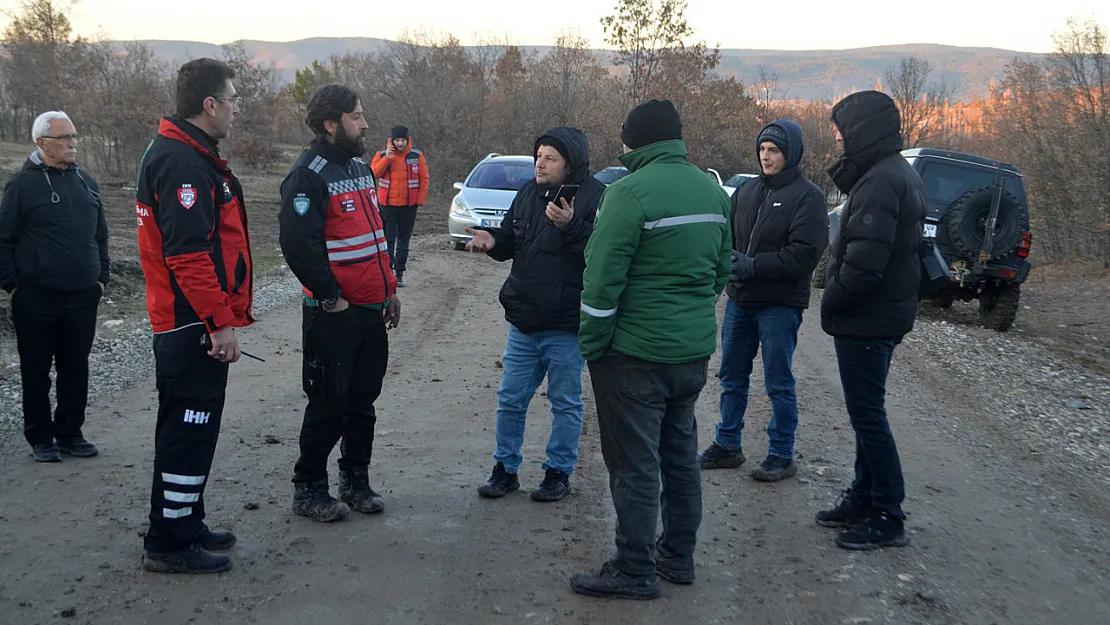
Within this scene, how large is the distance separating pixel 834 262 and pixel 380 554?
2.64 m

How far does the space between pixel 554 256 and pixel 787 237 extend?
1.49 m

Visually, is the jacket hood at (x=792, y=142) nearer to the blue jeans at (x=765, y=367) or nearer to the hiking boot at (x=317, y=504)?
the blue jeans at (x=765, y=367)

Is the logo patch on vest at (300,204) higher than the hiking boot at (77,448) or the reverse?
higher

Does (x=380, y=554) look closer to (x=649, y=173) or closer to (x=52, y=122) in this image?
(x=649, y=173)

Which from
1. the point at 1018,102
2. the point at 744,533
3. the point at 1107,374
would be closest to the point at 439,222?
the point at 1018,102

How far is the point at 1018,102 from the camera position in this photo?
22016mm

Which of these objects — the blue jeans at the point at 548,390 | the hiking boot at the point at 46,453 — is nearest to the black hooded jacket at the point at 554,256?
the blue jeans at the point at 548,390

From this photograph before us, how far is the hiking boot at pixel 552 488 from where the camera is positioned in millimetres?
4906

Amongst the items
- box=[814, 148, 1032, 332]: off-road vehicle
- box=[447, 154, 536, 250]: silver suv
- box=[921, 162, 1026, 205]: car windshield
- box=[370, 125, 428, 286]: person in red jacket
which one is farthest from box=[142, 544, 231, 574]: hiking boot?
box=[447, 154, 536, 250]: silver suv

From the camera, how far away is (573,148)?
4.66 meters

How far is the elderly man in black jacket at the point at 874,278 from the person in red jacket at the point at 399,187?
8.19 metres

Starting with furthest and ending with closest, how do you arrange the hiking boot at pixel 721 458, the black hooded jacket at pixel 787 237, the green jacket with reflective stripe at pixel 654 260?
1. the hiking boot at pixel 721 458
2. the black hooded jacket at pixel 787 237
3. the green jacket with reflective stripe at pixel 654 260

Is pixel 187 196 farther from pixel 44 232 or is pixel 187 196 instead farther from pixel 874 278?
pixel 874 278

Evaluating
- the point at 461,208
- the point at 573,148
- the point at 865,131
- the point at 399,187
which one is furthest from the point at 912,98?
the point at 573,148
